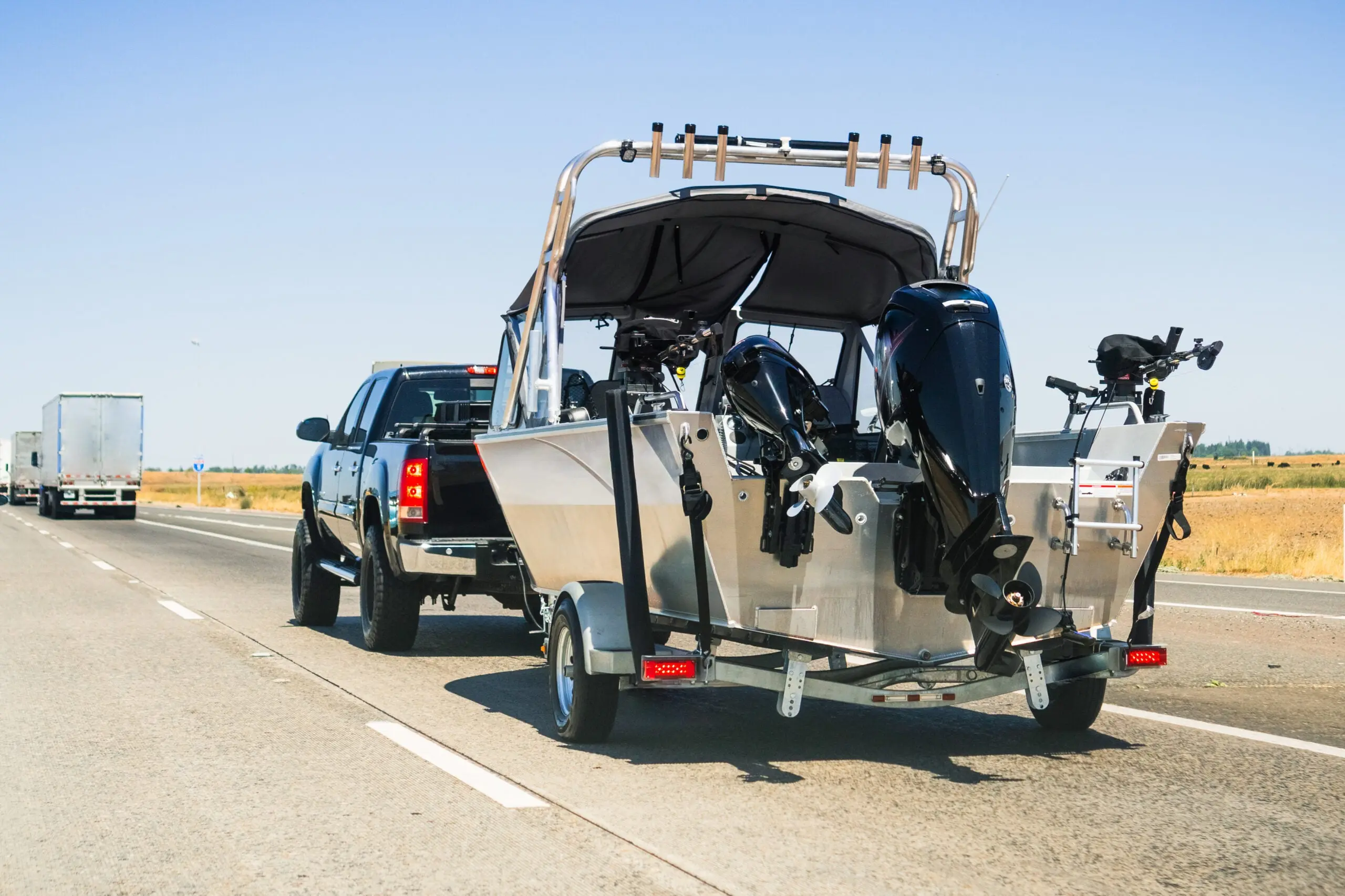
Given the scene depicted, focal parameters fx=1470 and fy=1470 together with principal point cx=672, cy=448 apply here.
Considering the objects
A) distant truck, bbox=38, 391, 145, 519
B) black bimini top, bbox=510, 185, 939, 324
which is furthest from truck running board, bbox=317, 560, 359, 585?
distant truck, bbox=38, 391, 145, 519

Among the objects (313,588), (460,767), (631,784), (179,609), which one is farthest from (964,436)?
(179,609)

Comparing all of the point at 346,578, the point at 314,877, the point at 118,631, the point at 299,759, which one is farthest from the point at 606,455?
the point at 118,631

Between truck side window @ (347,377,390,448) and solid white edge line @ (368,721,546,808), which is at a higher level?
truck side window @ (347,377,390,448)

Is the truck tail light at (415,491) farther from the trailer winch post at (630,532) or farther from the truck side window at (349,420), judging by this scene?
the trailer winch post at (630,532)

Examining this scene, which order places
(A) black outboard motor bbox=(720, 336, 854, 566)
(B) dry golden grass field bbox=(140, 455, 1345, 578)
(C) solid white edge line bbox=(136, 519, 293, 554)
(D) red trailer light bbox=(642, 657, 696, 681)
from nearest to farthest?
(A) black outboard motor bbox=(720, 336, 854, 566) < (D) red trailer light bbox=(642, 657, 696, 681) < (B) dry golden grass field bbox=(140, 455, 1345, 578) < (C) solid white edge line bbox=(136, 519, 293, 554)

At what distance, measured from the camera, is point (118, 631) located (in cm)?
1330

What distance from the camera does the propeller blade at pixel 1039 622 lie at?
248 inches

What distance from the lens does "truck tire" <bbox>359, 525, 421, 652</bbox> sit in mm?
11344

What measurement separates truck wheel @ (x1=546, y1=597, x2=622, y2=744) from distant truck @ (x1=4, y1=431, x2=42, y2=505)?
224ft

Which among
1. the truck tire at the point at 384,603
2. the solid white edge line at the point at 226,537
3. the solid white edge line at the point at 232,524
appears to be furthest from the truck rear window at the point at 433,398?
the solid white edge line at the point at 232,524

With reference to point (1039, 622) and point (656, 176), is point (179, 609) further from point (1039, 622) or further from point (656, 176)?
point (1039, 622)

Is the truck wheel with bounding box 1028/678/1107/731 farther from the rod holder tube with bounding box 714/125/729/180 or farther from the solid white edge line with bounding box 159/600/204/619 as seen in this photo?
the solid white edge line with bounding box 159/600/204/619

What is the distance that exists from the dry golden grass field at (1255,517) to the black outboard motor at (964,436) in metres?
5.83

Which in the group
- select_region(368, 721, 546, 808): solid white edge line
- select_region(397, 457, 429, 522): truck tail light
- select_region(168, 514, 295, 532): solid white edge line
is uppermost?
select_region(397, 457, 429, 522): truck tail light
